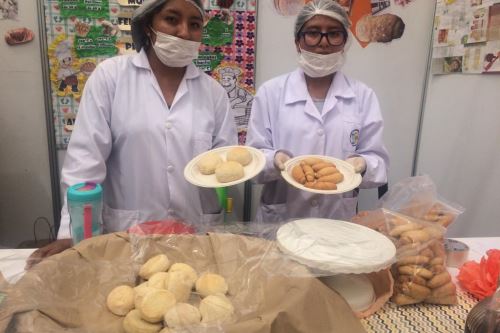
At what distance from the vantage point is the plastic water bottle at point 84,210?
95 cm

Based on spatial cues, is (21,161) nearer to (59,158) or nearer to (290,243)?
(59,158)

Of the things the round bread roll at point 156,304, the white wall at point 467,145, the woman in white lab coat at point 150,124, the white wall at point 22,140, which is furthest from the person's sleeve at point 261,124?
the white wall at point 22,140

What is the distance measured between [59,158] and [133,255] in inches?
69.7

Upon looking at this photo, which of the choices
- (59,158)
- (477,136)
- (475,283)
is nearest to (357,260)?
(475,283)

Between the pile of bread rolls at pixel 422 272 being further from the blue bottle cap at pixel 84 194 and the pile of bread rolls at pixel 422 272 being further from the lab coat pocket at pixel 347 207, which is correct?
the blue bottle cap at pixel 84 194

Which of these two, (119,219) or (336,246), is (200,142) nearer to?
(119,219)

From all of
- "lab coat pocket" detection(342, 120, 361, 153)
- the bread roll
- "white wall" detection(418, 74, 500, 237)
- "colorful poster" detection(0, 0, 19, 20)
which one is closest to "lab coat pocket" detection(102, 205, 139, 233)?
"lab coat pocket" detection(342, 120, 361, 153)

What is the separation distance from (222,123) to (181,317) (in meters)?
0.99

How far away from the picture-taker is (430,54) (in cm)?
256

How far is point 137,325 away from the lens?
75 cm

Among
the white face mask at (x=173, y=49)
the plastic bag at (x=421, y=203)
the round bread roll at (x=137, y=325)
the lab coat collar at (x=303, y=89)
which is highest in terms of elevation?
the white face mask at (x=173, y=49)

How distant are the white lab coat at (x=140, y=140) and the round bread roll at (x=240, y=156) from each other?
209mm

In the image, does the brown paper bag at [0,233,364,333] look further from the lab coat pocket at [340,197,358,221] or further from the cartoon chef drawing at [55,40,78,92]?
the cartoon chef drawing at [55,40,78,92]

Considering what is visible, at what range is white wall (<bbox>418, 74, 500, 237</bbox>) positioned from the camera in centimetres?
213
